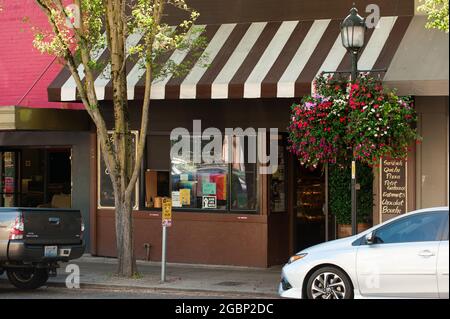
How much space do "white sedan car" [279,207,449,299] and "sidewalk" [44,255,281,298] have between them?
1.90m

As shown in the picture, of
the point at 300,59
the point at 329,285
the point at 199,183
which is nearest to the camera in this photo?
the point at 329,285

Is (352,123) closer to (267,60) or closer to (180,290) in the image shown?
(267,60)

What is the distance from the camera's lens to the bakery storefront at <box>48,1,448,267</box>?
1461cm

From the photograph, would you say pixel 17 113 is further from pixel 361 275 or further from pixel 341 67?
pixel 361 275

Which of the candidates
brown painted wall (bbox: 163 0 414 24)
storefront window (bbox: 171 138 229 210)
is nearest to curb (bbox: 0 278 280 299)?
storefront window (bbox: 171 138 229 210)

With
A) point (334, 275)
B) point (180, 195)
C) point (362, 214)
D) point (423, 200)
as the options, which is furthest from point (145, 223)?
point (334, 275)

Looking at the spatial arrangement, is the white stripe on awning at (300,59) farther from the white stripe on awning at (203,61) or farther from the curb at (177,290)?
the curb at (177,290)

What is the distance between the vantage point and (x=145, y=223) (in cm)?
1694

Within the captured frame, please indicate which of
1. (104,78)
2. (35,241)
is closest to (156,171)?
(104,78)

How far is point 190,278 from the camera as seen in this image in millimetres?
14297

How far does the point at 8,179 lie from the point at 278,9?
27.5ft

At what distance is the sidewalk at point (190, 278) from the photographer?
1312 centimetres

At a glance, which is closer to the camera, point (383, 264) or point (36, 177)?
point (383, 264)

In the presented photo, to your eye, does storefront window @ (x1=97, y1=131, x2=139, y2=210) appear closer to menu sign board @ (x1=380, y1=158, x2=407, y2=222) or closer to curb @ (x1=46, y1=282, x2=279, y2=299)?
curb @ (x1=46, y1=282, x2=279, y2=299)
